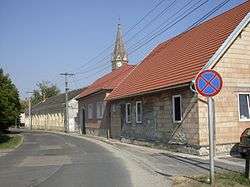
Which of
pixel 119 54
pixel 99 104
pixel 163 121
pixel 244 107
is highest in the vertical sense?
pixel 119 54

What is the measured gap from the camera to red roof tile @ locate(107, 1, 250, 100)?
19500mm

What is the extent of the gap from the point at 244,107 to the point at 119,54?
33976mm

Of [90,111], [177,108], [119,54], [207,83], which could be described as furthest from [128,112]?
[119,54]

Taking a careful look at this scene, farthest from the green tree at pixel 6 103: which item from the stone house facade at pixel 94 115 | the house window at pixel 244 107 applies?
the house window at pixel 244 107

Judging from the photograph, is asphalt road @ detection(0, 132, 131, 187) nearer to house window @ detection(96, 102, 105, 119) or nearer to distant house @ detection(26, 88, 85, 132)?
house window @ detection(96, 102, 105, 119)

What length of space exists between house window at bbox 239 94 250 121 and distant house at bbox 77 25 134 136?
52.9 ft

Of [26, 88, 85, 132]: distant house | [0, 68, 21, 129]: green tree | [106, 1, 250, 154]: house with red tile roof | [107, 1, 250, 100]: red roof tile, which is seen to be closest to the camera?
[106, 1, 250, 154]: house with red tile roof

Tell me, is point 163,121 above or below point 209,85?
below

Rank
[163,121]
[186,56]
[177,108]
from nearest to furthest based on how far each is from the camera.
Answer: [177,108] < [163,121] < [186,56]

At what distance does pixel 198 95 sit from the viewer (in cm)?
1805

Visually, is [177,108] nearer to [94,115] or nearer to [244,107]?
[244,107]

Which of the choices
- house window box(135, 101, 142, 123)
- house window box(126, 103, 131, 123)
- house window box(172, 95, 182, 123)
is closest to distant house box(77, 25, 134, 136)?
house window box(126, 103, 131, 123)

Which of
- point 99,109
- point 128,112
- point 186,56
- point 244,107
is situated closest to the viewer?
point 244,107

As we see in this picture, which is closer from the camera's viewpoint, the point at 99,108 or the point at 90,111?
the point at 99,108
